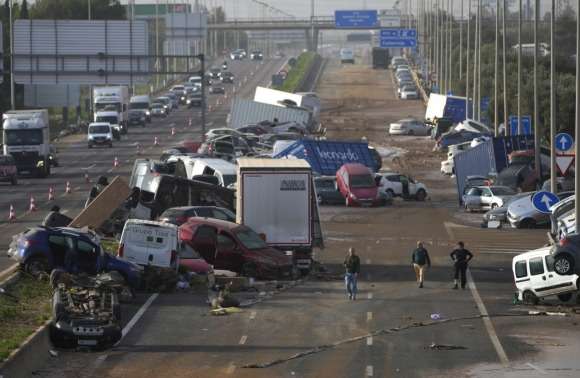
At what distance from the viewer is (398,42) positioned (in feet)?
470

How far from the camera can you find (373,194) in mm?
53625

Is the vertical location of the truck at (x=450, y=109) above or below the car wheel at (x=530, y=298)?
above

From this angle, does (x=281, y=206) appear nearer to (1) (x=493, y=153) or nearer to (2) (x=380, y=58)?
(1) (x=493, y=153)

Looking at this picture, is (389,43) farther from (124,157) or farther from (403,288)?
(403,288)

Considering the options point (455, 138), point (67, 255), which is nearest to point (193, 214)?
point (67, 255)

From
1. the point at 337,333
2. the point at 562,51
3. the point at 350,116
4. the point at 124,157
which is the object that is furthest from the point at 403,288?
the point at 562,51

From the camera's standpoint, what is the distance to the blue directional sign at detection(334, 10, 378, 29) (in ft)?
534

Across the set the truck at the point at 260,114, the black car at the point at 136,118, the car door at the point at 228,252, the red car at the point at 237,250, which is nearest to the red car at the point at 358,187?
the red car at the point at 237,250

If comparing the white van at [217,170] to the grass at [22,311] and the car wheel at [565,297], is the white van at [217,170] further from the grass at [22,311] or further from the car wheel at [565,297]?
the car wheel at [565,297]

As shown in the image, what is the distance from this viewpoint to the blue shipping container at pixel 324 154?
6003 centimetres

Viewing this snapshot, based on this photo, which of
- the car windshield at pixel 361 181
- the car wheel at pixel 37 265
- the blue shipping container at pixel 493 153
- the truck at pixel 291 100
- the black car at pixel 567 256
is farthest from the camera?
the truck at pixel 291 100

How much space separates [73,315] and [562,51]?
506 feet

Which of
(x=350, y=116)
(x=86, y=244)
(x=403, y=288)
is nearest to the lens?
(x=86, y=244)

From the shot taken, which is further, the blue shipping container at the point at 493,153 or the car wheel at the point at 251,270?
the blue shipping container at the point at 493,153
